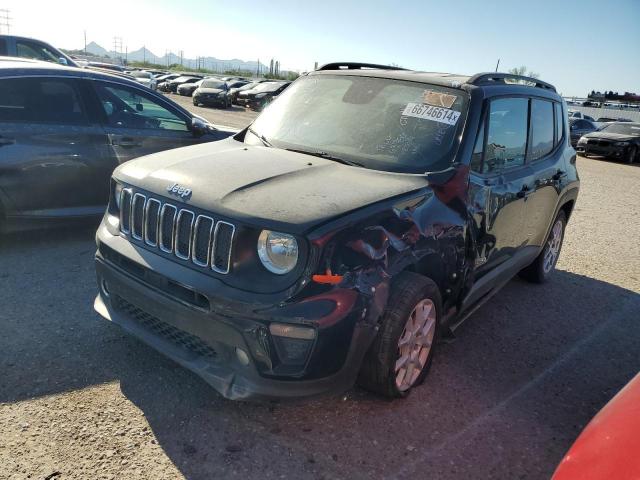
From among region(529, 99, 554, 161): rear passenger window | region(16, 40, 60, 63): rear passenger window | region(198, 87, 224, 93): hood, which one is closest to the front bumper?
region(529, 99, 554, 161): rear passenger window

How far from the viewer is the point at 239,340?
8.43 feet

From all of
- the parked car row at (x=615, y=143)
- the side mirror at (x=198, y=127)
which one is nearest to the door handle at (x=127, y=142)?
the side mirror at (x=198, y=127)

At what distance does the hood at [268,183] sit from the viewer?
264cm

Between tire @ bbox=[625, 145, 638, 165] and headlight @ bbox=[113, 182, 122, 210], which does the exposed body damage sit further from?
tire @ bbox=[625, 145, 638, 165]

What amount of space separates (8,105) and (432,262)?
161 inches

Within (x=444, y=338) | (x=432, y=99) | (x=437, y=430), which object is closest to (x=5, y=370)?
(x=437, y=430)

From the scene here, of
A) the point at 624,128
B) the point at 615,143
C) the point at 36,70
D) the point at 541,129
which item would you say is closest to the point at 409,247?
the point at 541,129

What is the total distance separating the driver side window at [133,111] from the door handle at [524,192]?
3.69 metres

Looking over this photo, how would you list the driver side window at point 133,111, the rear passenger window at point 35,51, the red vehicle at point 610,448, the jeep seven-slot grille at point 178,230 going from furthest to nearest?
the rear passenger window at point 35,51 < the driver side window at point 133,111 < the jeep seven-slot grille at point 178,230 < the red vehicle at point 610,448

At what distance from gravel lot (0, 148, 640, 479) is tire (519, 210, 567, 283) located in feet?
2.66

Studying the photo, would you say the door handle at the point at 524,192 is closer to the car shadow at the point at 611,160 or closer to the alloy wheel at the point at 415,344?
the alloy wheel at the point at 415,344

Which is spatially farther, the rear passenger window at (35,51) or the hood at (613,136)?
the hood at (613,136)

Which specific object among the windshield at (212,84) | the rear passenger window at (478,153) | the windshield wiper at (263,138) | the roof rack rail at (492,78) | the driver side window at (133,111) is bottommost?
the windshield at (212,84)

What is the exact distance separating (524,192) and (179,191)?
2.70 meters
